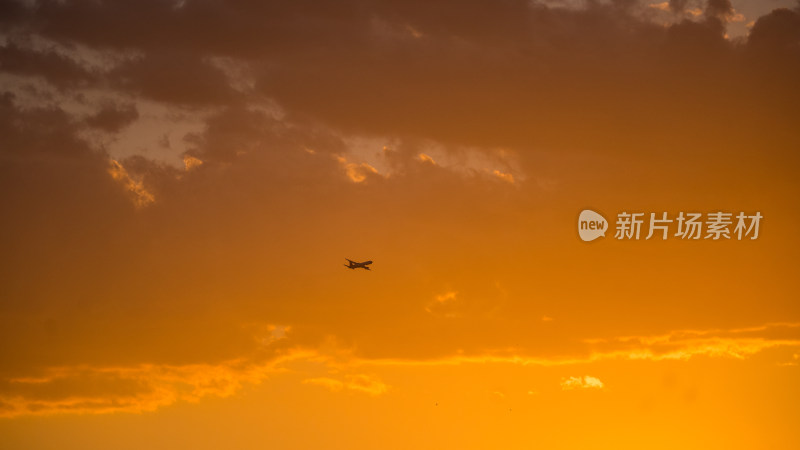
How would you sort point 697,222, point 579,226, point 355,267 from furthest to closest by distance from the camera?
point 355,267, point 579,226, point 697,222

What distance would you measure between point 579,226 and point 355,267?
59.4 metres

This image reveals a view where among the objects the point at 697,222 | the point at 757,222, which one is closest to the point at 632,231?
the point at 697,222

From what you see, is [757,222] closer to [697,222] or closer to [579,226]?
[697,222]

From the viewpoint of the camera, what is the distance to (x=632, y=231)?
473 ft

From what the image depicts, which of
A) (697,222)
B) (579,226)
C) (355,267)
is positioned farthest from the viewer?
(355,267)

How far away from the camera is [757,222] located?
144000mm

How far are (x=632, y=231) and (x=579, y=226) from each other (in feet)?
36.2

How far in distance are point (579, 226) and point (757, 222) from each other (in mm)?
28303

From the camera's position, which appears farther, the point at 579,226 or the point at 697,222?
the point at 579,226

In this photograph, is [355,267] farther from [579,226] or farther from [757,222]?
[757,222]

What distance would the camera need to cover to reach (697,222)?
469 feet

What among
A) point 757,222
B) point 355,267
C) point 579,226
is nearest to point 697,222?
point 757,222

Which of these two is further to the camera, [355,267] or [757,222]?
[355,267]

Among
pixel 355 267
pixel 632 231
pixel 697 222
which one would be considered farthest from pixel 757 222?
pixel 355 267
